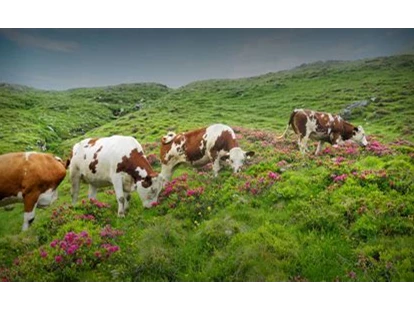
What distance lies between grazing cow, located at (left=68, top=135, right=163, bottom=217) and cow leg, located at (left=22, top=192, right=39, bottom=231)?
95.6 inches

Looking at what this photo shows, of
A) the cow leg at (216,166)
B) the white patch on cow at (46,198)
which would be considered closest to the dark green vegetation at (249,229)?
the cow leg at (216,166)

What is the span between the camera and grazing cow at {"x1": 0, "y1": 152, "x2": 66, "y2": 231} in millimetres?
10172

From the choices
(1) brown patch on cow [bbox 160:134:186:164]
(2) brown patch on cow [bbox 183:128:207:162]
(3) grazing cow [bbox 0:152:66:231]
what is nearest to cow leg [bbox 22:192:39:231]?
(3) grazing cow [bbox 0:152:66:231]

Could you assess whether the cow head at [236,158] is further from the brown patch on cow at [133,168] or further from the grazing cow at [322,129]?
the grazing cow at [322,129]

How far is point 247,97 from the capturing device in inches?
2275

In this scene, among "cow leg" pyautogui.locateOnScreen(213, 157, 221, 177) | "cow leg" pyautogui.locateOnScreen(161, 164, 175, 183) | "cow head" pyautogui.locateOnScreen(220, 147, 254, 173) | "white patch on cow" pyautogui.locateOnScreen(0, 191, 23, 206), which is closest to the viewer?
"white patch on cow" pyautogui.locateOnScreen(0, 191, 23, 206)

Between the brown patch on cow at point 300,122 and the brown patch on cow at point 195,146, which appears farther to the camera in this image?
the brown patch on cow at point 300,122

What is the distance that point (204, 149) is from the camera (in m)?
15.0

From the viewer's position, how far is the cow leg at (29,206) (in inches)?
407

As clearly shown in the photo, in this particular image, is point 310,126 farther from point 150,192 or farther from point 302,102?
point 302,102

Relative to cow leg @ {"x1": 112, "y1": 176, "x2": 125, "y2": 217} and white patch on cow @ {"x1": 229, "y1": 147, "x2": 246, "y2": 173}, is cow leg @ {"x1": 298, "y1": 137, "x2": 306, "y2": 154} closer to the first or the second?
white patch on cow @ {"x1": 229, "y1": 147, "x2": 246, "y2": 173}

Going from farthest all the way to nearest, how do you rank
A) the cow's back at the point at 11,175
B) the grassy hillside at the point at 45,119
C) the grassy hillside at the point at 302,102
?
the grassy hillside at the point at 302,102 < the grassy hillside at the point at 45,119 < the cow's back at the point at 11,175

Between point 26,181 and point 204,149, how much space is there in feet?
23.9
